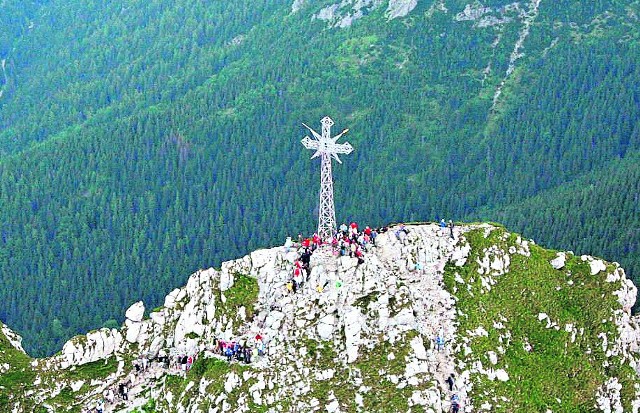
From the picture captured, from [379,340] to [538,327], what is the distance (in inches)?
640

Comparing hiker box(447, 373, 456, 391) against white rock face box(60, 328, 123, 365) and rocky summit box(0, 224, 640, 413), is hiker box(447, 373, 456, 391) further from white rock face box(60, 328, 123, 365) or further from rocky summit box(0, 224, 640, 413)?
white rock face box(60, 328, 123, 365)

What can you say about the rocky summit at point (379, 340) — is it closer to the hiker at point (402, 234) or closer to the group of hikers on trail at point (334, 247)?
the hiker at point (402, 234)

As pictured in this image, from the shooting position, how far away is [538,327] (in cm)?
9275

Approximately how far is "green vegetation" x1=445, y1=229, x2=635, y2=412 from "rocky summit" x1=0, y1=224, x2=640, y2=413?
0.13 m

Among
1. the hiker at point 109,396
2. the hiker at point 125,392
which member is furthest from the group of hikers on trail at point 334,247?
the hiker at point 109,396

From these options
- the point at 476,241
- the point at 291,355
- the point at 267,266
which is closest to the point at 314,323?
the point at 291,355

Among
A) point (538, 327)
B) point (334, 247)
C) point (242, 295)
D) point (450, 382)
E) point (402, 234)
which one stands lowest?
point (450, 382)

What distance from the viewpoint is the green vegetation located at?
286 feet

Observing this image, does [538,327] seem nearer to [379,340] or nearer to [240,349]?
[379,340]

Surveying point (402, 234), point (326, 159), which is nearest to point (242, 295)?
point (326, 159)

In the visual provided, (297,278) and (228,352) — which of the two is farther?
(297,278)

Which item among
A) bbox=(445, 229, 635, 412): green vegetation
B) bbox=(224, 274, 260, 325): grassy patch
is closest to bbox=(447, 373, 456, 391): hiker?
bbox=(445, 229, 635, 412): green vegetation

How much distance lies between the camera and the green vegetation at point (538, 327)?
87.2 metres

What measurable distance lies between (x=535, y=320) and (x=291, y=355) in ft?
75.7
